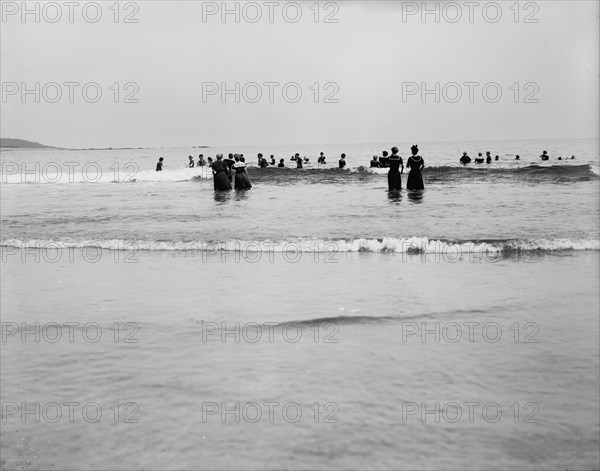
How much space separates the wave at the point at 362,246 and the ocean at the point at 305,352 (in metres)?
0.05

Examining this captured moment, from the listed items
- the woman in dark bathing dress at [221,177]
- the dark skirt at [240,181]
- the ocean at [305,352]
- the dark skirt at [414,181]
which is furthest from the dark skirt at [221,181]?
the ocean at [305,352]

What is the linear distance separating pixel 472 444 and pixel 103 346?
3259mm

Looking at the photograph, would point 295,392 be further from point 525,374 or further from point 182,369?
point 525,374

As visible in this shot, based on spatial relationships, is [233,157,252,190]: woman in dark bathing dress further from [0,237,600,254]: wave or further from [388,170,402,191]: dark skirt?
[0,237,600,254]: wave

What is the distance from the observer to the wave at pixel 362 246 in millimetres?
11219

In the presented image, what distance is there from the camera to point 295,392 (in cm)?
433

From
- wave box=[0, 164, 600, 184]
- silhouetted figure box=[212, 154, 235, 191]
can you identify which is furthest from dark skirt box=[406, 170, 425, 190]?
wave box=[0, 164, 600, 184]

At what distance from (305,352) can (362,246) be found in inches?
254

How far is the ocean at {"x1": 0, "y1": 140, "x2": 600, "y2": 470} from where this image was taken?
11.8 ft

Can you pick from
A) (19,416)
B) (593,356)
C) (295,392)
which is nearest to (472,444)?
(295,392)

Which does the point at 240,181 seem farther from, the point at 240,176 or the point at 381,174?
the point at 381,174

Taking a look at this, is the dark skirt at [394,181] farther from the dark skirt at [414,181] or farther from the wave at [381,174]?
the wave at [381,174]

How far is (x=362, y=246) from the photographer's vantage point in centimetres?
1155

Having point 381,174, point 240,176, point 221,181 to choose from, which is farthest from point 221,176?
point 381,174
